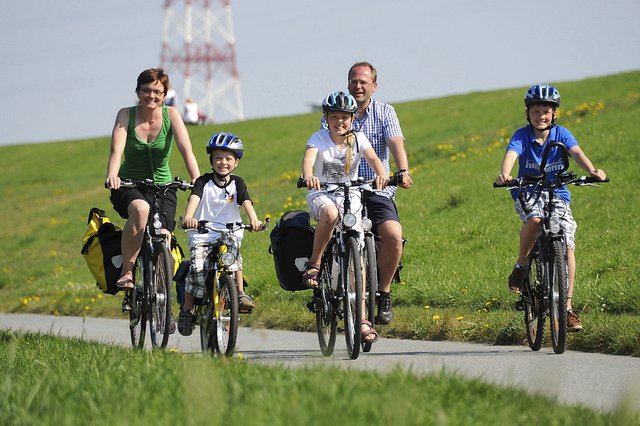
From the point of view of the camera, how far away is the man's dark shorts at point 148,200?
8.99 meters

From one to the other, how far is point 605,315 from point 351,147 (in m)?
2.41

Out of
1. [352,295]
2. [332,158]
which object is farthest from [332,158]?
[352,295]

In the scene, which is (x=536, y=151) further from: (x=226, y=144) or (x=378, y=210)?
(x=226, y=144)

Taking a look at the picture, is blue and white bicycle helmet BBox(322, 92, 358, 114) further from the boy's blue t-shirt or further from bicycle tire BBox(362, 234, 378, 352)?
the boy's blue t-shirt

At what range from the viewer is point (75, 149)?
1939 inches

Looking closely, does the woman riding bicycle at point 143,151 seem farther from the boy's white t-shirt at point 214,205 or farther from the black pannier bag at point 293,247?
the black pannier bag at point 293,247

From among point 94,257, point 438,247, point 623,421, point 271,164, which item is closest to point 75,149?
point 271,164

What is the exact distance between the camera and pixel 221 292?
27.5 feet

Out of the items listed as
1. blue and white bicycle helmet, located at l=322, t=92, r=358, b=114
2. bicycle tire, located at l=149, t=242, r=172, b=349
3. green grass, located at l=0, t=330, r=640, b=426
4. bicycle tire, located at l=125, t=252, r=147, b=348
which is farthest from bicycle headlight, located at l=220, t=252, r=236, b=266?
green grass, located at l=0, t=330, r=640, b=426

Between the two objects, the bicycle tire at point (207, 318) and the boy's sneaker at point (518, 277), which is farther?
the boy's sneaker at point (518, 277)

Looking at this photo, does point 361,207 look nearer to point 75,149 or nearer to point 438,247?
point 438,247

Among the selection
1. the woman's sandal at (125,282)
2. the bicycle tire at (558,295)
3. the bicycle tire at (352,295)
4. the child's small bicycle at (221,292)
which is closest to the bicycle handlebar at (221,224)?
the child's small bicycle at (221,292)

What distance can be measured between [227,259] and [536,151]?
8.41 feet

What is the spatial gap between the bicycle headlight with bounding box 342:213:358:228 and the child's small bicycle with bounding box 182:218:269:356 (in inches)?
22.4
